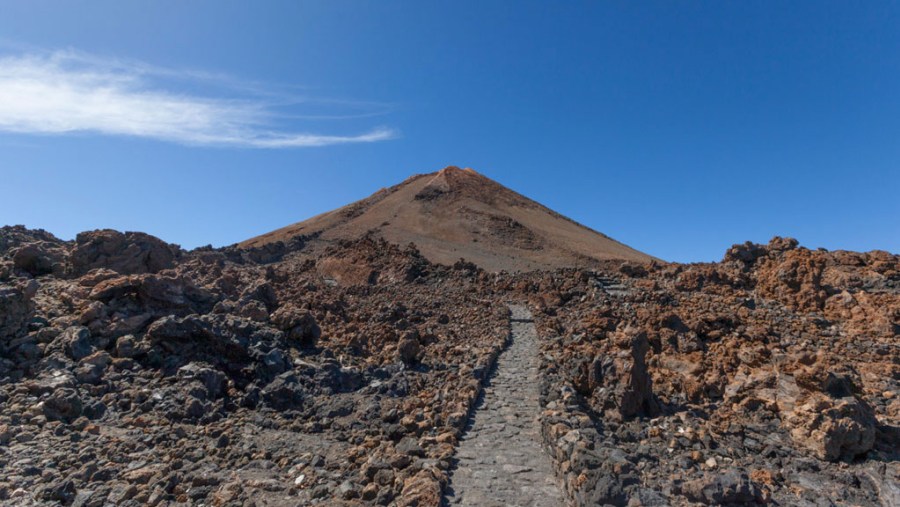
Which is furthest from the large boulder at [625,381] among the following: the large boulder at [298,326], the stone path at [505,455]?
the large boulder at [298,326]

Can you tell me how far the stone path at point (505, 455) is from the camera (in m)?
5.91

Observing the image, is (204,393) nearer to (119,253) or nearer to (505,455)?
(505,455)

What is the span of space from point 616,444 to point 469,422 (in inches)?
94.8

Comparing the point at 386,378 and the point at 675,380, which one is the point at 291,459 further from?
the point at 675,380

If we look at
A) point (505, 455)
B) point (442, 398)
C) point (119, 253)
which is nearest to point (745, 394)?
point (505, 455)

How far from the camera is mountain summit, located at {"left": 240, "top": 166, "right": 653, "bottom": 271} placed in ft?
138

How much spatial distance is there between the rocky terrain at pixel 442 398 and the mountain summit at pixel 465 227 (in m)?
25.2

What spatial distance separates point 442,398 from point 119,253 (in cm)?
1234

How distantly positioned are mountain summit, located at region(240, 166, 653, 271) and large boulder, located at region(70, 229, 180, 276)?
849 inches

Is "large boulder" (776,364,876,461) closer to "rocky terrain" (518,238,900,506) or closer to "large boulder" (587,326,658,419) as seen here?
"rocky terrain" (518,238,900,506)

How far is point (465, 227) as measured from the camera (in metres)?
49.0

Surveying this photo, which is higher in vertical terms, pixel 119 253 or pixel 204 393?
pixel 119 253

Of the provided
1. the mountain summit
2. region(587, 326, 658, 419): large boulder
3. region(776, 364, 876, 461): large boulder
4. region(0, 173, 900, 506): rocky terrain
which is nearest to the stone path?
region(0, 173, 900, 506): rocky terrain

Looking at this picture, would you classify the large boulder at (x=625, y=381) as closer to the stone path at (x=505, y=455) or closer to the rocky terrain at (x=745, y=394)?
the rocky terrain at (x=745, y=394)
